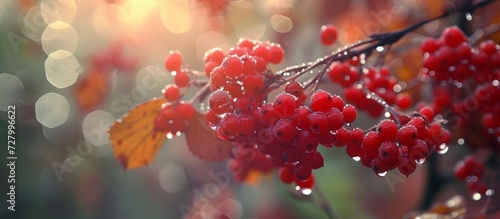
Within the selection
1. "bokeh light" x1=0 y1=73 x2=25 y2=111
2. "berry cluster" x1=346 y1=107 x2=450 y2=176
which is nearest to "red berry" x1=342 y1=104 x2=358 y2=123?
"berry cluster" x1=346 y1=107 x2=450 y2=176

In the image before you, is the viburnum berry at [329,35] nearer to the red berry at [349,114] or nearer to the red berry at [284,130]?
the red berry at [349,114]

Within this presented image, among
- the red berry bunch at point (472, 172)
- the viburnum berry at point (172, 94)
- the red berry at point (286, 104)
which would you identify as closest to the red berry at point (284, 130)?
the red berry at point (286, 104)

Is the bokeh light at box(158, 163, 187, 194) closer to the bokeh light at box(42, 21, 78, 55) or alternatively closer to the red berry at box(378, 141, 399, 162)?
the bokeh light at box(42, 21, 78, 55)

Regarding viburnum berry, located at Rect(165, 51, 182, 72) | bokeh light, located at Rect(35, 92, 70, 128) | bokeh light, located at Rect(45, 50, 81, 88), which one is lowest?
viburnum berry, located at Rect(165, 51, 182, 72)

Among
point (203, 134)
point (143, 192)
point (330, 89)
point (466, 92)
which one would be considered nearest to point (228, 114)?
point (203, 134)

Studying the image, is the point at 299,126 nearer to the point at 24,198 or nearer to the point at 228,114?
the point at 228,114
